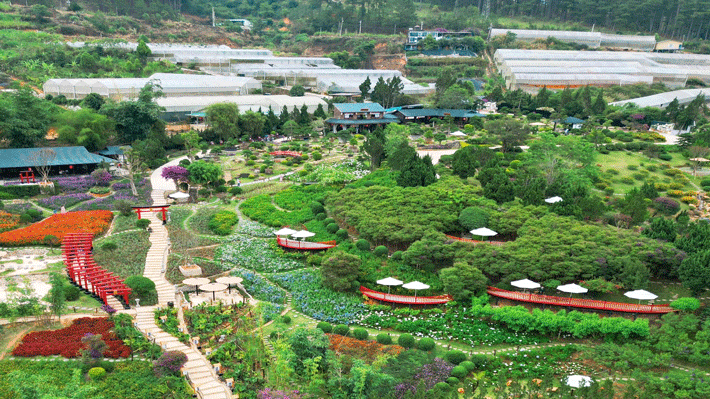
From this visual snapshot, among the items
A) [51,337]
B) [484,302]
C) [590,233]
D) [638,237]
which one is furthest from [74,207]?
[638,237]

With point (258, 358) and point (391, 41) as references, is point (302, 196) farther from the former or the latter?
point (391, 41)

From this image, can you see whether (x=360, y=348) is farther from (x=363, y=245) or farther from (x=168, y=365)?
(x=363, y=245)

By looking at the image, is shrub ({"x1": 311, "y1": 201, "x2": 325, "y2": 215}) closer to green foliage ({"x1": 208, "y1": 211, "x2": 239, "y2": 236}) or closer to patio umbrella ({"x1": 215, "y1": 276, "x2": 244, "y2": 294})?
green foliage ({"x1": 208, "y1": 211, "x2": 239, "y2": 236})

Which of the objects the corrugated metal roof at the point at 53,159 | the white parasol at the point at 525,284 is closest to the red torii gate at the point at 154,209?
the corrugated metal roof at the point at 53,159

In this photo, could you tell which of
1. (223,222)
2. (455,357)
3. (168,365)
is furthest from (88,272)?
(455,357)

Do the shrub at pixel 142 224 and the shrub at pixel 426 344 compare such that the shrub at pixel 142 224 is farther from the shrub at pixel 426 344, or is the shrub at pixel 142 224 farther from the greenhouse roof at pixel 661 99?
the greenhouse roof at pixel 661 99

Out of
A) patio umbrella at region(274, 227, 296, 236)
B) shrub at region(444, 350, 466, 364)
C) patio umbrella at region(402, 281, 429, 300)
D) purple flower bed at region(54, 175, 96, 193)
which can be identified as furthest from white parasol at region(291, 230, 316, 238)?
purple flower bed at region(54, 175, 96, 193)
